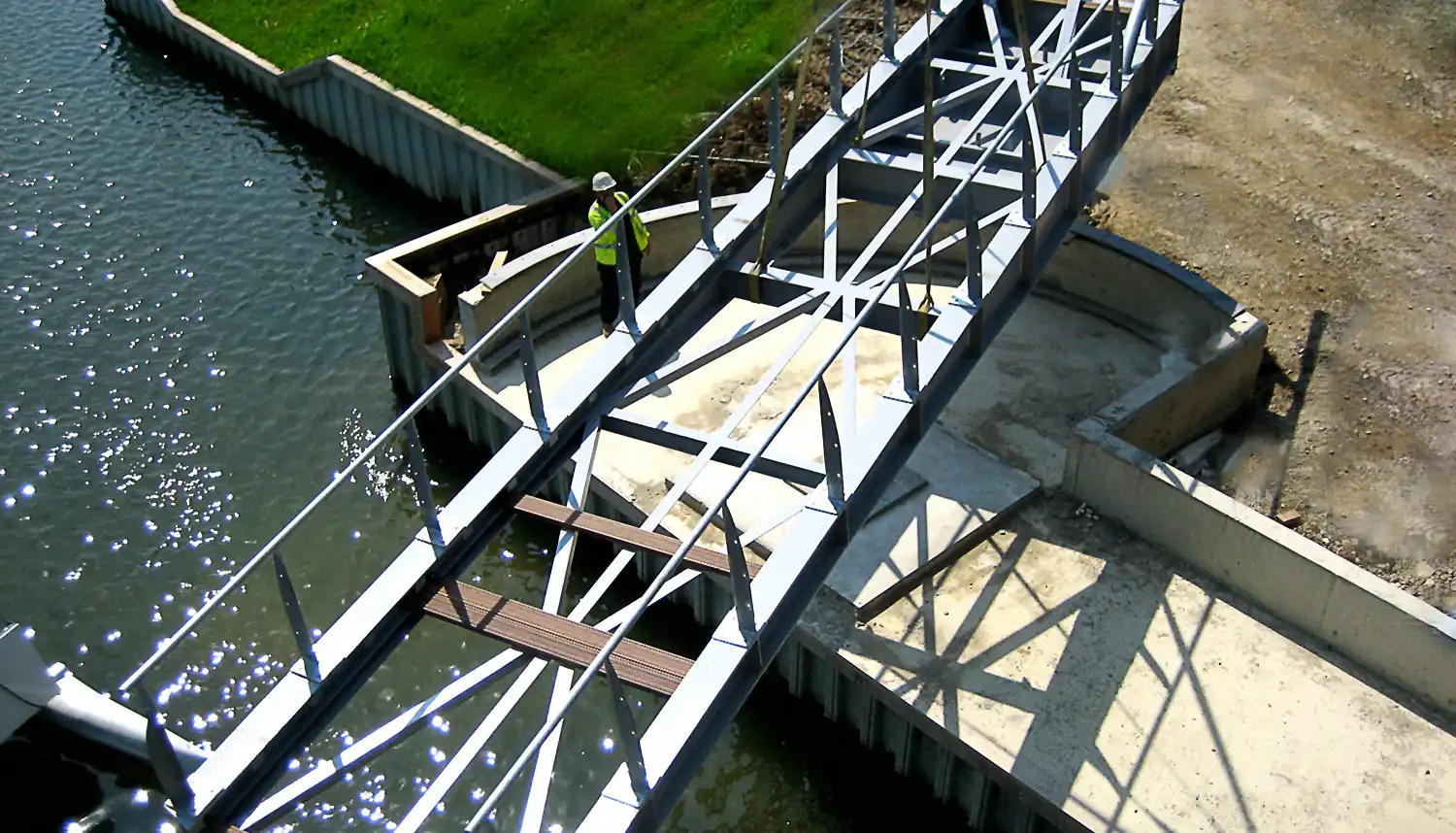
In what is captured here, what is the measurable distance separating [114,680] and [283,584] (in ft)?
22.2

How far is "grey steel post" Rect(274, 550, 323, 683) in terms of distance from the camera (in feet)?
26.4

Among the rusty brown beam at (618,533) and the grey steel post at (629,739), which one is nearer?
the grey steel post at (629,739)

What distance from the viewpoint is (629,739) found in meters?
7.33

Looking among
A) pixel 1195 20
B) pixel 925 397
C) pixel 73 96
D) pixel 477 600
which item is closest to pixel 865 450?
pixel 925 397

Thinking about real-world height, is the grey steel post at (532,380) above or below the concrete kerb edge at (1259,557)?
above

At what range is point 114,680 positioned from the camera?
13711 millimetres

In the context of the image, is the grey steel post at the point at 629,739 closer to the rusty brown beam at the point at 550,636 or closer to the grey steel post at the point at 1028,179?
the rusty brown beam at the point at 550,636

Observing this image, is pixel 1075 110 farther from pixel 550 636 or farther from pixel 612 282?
pixel 550 636

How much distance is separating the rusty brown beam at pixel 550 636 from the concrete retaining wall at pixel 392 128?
11027mm

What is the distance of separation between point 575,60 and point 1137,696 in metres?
13.7

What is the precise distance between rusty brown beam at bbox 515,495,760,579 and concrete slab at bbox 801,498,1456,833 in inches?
143

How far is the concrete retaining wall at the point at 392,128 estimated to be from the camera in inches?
804

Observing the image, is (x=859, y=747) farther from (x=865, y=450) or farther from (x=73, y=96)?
(x=73, y=96)

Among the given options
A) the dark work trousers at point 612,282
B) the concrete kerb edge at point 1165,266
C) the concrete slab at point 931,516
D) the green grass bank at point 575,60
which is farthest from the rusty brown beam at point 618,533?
the green grass bank at point 575,60
